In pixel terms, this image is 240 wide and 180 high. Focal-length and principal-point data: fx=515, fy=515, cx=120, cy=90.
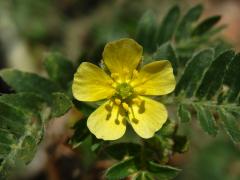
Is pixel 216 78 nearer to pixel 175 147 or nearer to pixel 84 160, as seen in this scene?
pixel 175 147

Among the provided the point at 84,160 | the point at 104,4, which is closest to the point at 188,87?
the point at 84,160

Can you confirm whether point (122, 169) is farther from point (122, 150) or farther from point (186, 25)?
point (186, 25)

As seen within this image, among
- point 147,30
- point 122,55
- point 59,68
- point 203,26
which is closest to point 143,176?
point 122,55

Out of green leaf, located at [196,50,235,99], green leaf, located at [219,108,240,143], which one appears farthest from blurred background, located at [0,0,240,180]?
green leaf, located at [219,108,240,143]

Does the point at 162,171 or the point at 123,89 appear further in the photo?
the point at 123,89

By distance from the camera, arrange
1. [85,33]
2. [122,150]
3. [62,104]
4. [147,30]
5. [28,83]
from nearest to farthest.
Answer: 1. [62,104]
2. [122,150]
3. [28,83]
4. [147,30]
5. [85,33]

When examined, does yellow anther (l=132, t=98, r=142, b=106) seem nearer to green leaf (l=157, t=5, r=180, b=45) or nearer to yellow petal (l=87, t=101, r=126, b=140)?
yellow petal (l=87, t=101, r=126, b=140)
